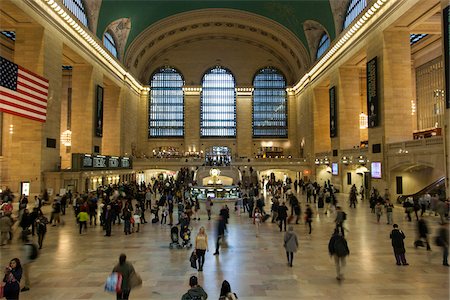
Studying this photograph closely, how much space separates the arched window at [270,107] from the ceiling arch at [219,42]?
61.7 inches

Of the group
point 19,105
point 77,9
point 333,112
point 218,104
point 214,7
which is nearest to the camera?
point 19,105

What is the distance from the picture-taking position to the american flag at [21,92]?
14602mm

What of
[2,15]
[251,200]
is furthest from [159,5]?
[251,200]

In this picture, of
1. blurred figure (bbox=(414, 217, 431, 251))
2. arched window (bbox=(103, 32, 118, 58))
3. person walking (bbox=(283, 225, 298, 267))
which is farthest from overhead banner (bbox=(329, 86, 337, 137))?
person walking (bbox=(283, 225, 298, 267))

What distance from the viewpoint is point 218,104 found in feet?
154

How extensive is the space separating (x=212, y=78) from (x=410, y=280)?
41.6 metres

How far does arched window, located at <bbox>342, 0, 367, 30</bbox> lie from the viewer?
24.6m

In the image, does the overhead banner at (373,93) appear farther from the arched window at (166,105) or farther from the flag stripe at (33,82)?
the arched window at (166,105)

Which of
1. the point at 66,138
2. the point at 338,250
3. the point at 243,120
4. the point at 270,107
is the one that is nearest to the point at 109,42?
the point at 66,138

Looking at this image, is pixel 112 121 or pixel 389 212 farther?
pixel 112 121

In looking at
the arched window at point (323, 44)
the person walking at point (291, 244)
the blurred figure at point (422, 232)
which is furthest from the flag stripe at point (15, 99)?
the arched window at point (323, 44)

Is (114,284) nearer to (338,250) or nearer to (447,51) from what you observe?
(338,250)

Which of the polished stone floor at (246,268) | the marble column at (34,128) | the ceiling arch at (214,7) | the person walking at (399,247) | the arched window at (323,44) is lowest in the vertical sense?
the polished stone floor at (246,268)

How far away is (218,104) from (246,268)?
40278 millimetres
